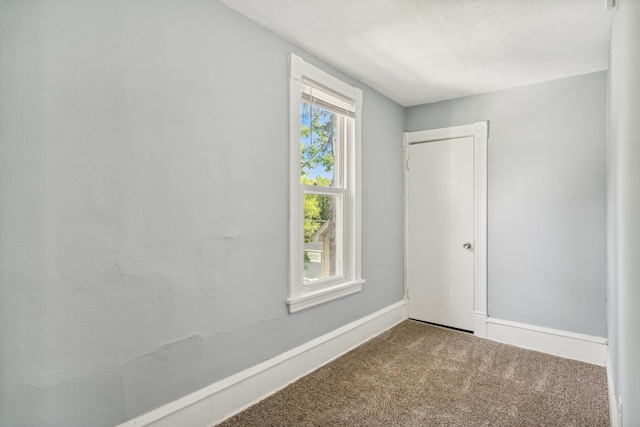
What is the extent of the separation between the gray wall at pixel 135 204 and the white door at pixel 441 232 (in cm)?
193

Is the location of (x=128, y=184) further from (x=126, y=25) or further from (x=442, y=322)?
(x=442, y=322)

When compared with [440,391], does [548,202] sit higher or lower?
higher

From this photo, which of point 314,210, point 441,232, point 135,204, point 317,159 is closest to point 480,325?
point 441,232

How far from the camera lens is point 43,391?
1367mm

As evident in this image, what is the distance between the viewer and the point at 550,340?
304 cm

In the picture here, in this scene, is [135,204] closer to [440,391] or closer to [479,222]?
[440,391]

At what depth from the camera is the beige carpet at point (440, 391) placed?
6.66 feet

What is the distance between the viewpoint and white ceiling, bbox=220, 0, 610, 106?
2014 mm

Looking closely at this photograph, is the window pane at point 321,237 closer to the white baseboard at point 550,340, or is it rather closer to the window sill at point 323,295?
the window sill at point 323,295

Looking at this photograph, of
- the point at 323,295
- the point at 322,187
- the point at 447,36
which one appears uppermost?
the point at 447,36

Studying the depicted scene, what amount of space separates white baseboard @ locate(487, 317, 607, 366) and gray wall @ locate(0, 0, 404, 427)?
2125 mm

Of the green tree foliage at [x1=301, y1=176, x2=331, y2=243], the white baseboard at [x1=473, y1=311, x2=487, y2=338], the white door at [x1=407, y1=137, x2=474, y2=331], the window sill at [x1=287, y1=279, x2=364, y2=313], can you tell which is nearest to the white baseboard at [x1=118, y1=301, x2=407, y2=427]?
the window sill at [x1=287, y1=279, x2=364, y2=313]

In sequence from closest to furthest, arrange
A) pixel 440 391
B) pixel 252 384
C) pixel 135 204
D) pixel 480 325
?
pixel 135 204 < pixel 252 384 < pixel 440 391 < pixel 480 325

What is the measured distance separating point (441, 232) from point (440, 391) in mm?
1763
